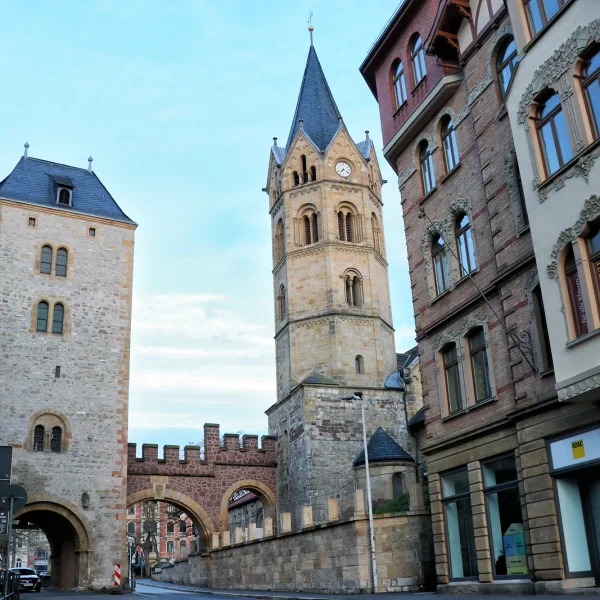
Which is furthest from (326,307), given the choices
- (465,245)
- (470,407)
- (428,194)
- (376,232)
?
(470,407)

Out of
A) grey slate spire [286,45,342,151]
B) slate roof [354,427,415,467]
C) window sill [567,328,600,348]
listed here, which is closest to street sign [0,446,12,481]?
window sill [567,328,600,348]

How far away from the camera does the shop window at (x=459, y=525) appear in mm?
17484

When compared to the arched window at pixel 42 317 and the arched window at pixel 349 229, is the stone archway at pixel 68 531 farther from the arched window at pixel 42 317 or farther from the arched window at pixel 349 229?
the arched window at pixel 349 229

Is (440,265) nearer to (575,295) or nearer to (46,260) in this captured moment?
(575,295)

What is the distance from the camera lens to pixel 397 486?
77.2 ft

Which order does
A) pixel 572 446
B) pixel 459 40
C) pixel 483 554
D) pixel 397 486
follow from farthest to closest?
pixel 397 486 < pixel 459 40 < pixel 483 554 < pixel 572 446

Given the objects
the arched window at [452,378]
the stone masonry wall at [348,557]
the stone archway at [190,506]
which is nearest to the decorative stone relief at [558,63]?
the arched window at [452,378]

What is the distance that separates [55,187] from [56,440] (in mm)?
13363

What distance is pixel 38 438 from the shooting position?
33.0 m

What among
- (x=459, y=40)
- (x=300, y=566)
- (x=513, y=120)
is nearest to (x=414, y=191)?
(x=459, y=40)

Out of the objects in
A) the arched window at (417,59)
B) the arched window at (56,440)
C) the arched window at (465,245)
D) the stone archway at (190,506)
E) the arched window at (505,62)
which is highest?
the arched window at (417,59)

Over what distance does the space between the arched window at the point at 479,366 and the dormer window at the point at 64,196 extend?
26.3 meters

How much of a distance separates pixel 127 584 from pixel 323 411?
11.8 m

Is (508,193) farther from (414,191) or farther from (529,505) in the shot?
(529,505)
